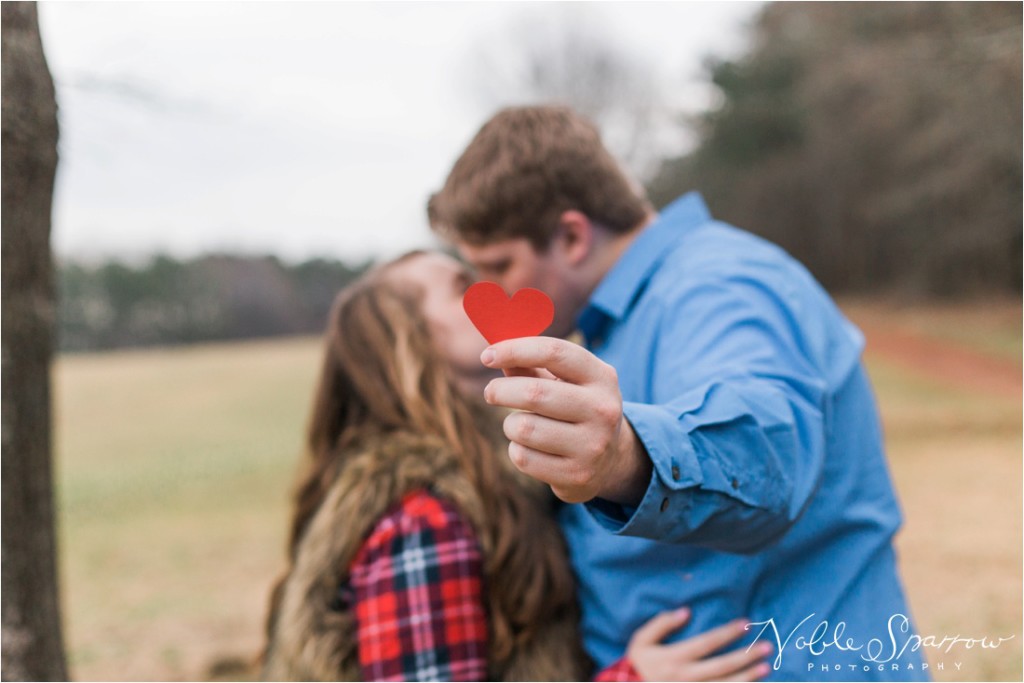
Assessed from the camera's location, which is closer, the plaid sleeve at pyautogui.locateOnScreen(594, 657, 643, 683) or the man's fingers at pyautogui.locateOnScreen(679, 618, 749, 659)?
the man's fingers at pyautogui.locateOnScreen(679, 618, 749, 659)

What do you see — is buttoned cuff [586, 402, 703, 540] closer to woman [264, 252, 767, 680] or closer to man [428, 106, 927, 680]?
man [428, 106, 927, 680]

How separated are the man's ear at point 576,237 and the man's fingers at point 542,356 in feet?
4.13

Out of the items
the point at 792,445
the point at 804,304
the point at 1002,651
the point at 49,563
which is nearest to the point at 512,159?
the point at 804,304

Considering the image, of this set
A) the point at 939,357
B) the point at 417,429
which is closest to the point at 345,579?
the point at 417,429

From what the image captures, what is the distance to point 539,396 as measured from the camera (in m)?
1.18

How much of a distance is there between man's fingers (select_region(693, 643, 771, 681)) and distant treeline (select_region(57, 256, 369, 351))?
93.2 feet

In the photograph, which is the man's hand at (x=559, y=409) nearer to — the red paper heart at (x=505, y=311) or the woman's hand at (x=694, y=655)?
the red paper heart at (x=505, y=311)

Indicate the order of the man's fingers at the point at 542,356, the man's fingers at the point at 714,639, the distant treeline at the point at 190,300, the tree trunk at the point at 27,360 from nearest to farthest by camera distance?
the man's fingers at the point at 542,356 → the man's fingers at the point at 714,639 → the tree trunk at the point at 27,360 → the distant treeline at the point at 190,300

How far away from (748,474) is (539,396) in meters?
0.47

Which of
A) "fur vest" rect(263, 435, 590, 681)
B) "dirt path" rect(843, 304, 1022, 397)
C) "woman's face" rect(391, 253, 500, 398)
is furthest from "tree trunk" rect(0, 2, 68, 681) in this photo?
"dirt path" rect(843, 304, 1022, 397)

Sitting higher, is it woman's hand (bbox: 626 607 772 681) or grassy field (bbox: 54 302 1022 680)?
woman's hand (bbox: 626 607 772 681)

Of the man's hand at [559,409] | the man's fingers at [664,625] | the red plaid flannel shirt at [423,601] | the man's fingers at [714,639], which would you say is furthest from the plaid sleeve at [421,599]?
the man's hand at [559,409]

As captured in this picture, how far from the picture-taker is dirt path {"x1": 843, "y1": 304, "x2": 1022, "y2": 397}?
54.6 ft

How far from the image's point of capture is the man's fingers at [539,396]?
3.87 ft
